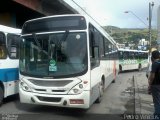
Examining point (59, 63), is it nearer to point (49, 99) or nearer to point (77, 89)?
point (77, 89)

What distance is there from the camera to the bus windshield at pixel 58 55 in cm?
929

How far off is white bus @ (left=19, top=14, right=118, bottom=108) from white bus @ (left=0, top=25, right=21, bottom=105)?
1269mm

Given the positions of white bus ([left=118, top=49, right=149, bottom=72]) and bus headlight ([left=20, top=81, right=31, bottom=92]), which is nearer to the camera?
bus headlight ([left=20, top=81, right=31, bottom=92])

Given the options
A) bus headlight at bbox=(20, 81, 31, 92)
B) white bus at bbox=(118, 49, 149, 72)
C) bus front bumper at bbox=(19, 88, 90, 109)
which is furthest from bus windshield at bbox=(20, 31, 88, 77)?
white bus at bbox=(118, 49, 149, 72)

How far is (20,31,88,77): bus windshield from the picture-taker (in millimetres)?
9289

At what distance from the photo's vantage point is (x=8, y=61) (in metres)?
11.4

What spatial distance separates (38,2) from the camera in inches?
984

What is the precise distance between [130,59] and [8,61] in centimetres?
2609

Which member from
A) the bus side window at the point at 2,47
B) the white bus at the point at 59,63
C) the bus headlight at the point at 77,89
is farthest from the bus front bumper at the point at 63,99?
the bus side window at the point at 2,47

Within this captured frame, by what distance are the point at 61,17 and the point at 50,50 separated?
1121 millimetres

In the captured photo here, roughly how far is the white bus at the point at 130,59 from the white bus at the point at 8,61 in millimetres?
20719

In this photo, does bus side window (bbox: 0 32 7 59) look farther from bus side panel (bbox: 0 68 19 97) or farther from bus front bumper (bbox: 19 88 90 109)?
bus front bumper (bbox: 19 88 90 109)

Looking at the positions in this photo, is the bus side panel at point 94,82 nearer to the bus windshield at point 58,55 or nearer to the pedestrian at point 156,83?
the bus windshield at point 58,55

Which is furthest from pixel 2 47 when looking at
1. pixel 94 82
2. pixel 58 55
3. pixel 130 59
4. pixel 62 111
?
pixel 130 59
